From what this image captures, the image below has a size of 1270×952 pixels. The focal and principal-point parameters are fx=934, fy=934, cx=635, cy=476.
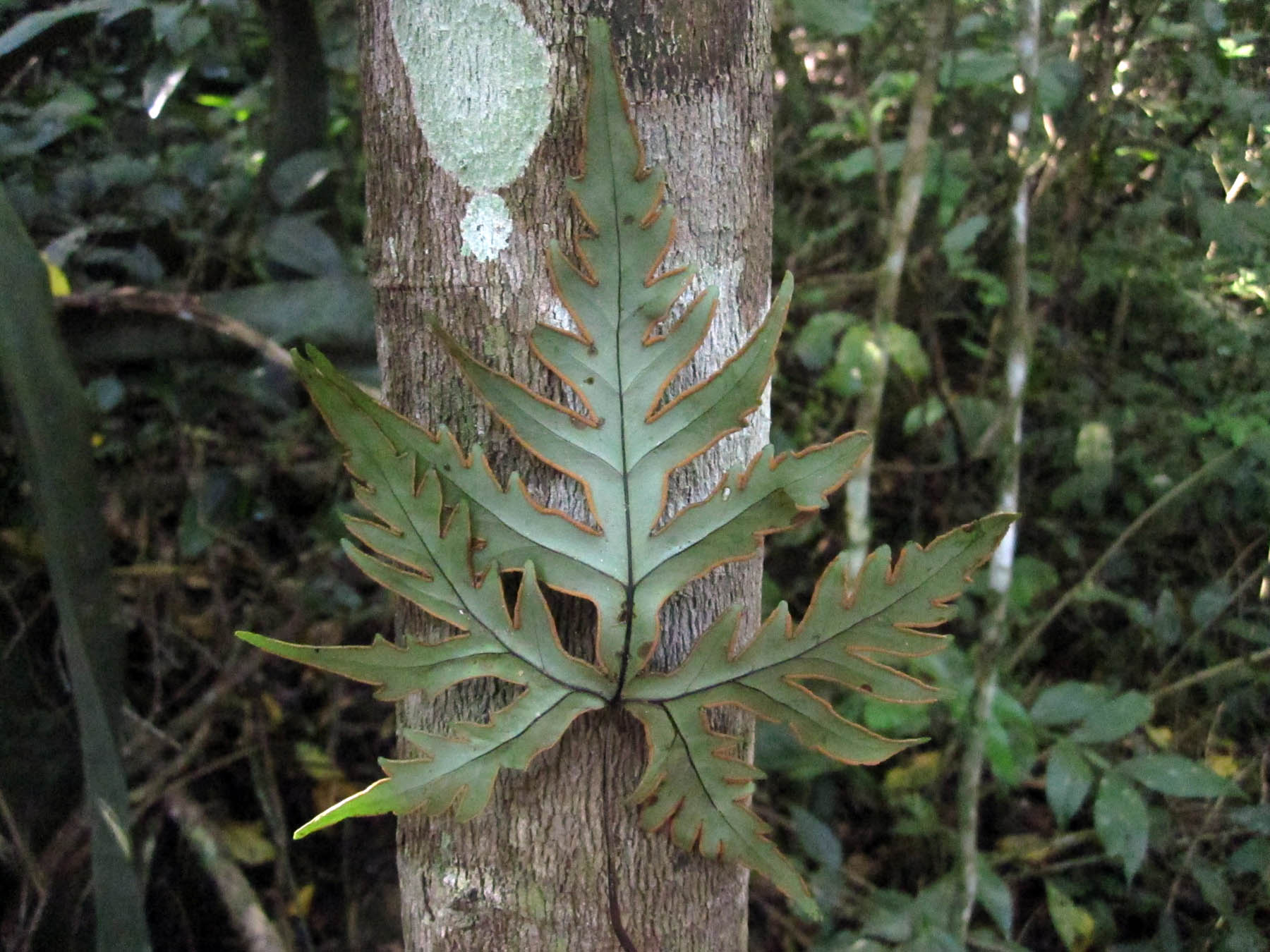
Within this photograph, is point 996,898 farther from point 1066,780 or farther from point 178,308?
Answer: point 178,308

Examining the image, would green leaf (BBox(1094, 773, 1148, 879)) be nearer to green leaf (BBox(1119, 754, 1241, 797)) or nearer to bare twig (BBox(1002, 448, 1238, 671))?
green leaf (BBox(1119, 754, 1241, 797))

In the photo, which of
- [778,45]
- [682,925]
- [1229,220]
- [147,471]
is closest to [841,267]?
[778,45]

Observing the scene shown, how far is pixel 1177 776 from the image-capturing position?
1.02 m

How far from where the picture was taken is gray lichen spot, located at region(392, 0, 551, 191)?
50cm

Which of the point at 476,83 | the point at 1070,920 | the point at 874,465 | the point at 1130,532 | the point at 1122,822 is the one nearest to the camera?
the point at 476,83

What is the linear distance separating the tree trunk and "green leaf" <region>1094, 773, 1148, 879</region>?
25.1 inches

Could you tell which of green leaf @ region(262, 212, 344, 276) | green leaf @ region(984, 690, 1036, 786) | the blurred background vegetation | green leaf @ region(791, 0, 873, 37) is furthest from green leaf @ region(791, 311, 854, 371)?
green leaf @ region(262, 212, 344, 276)

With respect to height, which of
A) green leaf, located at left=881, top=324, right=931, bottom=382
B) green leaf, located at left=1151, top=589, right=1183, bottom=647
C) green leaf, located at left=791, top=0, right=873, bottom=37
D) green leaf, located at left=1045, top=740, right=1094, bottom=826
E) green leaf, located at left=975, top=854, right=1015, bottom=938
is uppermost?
green leaf, located at left=791, top=0, right=873, bottom=37

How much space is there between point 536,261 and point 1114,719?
92cm

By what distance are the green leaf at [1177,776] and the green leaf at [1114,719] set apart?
0.12 ft

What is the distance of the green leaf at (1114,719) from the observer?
106 cm

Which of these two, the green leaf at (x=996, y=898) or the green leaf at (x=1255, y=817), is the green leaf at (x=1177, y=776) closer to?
the green leaf at (x=1255, y=817)

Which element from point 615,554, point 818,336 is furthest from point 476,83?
point 818,336

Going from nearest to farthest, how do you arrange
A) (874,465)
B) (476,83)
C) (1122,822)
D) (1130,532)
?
(476,83)
(1122,822)
(1130,532)
(874,465)
